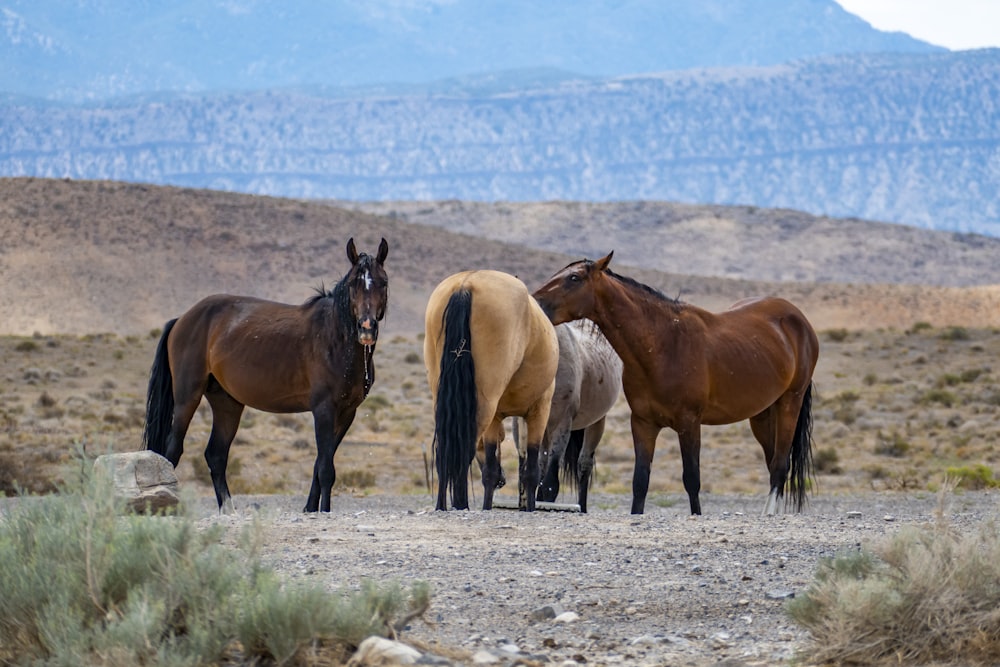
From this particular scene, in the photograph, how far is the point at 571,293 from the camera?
1145 cm

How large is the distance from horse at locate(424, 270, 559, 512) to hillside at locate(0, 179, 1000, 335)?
45.3 m

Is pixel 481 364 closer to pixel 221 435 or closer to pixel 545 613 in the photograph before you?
pixel 221 435

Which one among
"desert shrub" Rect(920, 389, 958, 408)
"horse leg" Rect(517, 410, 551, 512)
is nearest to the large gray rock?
"horse leg" Rect(517, 410, 551, 512)

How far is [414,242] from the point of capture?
71062 millimetres

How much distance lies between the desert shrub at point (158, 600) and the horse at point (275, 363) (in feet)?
15.5

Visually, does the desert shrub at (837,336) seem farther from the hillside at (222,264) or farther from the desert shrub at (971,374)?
the hillside at (222,264)

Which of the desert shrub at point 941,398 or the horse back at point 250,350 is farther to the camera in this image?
the desert shrub at point 941,398

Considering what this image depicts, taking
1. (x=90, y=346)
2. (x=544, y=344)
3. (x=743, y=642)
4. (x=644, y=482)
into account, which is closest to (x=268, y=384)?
(x=544, y=344)

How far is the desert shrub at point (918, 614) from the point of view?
241 inches

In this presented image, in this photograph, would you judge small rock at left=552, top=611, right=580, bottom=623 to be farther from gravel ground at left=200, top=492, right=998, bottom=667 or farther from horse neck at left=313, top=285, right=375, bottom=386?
horse neck at left=313, top=285, right=375, bottom=386

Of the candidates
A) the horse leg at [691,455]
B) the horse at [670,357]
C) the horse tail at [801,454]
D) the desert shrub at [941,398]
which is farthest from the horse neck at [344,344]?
the desert shrub at [941,398]

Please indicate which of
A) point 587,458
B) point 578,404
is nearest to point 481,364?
point 578,404

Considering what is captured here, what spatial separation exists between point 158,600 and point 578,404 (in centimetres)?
708

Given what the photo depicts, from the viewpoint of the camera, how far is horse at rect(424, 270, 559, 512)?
35.0 ft
